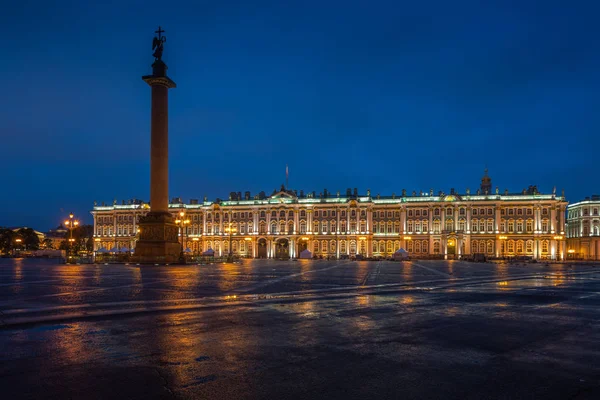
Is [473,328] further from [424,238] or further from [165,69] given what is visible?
[424,238]

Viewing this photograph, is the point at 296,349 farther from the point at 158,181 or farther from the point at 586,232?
the point at 586,232

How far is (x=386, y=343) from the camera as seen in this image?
9055 millimetres

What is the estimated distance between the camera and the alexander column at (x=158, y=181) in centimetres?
4241

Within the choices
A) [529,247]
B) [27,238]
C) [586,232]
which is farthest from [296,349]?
[27,238]

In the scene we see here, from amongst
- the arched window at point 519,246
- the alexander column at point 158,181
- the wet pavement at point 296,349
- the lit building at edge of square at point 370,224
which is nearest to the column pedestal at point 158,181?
the alexander column at point 158,181

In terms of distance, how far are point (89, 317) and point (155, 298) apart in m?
4.22

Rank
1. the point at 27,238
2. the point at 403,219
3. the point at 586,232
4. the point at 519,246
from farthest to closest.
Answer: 1. the point at 27,238
2. the point at 586,232
3. the point at 403,219
4. the point at 519,246

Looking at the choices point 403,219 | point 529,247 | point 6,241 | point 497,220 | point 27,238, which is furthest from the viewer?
point 27,238

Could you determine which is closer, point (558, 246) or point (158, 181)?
point (158, 181)

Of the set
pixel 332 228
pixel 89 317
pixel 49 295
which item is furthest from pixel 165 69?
pixel 332 228

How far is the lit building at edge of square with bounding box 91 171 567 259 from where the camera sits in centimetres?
9675

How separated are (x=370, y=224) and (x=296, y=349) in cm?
9813

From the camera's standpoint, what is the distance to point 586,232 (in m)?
107

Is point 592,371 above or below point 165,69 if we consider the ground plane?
below
